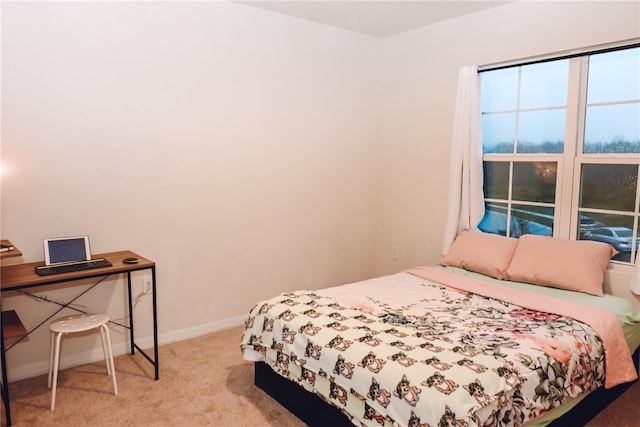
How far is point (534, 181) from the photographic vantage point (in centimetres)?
341

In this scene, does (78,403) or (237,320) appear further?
(237,320)

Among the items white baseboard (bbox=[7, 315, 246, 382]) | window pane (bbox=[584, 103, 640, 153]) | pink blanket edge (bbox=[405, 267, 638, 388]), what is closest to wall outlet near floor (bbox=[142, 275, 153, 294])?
white baseboard (bbox=[7, 315, 246, 382])

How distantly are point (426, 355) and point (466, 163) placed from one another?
2026 mm

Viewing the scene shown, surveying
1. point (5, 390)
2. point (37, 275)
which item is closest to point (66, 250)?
point (37, 275)

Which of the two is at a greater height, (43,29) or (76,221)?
(43,29)

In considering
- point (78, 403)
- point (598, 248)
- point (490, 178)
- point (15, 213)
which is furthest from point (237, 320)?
point (598, 248)

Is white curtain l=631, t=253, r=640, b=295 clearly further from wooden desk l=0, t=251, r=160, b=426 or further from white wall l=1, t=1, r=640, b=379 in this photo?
wooden desk l=0, t=251, r=160, b=426

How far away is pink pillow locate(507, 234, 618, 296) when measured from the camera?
2836mm

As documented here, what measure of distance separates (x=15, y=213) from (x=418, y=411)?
2429 millimetres

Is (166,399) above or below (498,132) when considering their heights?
below

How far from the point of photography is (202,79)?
326cm

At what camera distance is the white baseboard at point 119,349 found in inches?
108

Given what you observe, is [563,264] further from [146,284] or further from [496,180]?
[146,284]

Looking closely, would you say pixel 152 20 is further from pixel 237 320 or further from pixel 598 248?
pixel 598 248
